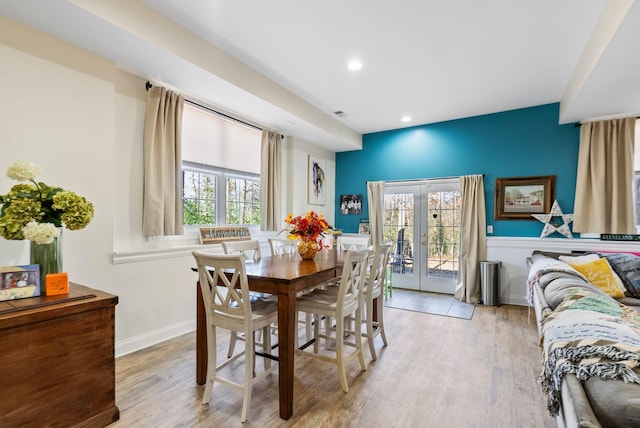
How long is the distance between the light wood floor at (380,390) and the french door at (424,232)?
2.03 metres

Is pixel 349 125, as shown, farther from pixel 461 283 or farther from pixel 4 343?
pixel 4 343

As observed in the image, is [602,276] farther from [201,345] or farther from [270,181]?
[270,181]

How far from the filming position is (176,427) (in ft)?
6.00

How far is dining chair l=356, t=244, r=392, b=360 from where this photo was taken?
270cm

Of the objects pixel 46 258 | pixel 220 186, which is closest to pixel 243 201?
pixel 220 186

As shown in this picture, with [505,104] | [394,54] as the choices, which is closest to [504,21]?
[394,54]

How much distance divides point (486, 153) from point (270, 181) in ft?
11.0

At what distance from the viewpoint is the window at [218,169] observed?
3.54 metres

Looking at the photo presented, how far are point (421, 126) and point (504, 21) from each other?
9.34ft

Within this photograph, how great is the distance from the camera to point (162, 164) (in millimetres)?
3055

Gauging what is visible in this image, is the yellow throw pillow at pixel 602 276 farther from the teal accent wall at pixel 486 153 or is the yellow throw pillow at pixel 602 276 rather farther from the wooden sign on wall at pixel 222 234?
the wooden sign on wall at pixel 222 234

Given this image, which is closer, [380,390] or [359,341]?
[380,390]

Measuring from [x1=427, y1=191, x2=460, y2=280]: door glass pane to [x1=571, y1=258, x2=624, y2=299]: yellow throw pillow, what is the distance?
1.89 meters

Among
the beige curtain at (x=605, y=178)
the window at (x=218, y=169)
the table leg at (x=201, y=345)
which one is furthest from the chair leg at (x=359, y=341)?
the beige curtain at (x=605, y=178)
